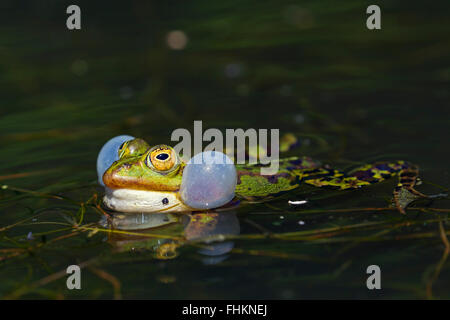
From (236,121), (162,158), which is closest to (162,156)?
(162,158)

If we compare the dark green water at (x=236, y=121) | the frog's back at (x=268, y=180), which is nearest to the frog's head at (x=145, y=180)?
the dark green water at (x=236, y=121)

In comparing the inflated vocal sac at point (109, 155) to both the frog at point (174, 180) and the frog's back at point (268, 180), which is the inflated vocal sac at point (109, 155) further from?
the frog's back at point (268, 180)

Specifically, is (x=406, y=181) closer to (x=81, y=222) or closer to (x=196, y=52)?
(x=81, y=222)

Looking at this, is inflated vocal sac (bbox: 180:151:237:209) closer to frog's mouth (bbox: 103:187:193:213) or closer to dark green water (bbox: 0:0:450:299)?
frog's mouth (bbox: 103:187:193:213)

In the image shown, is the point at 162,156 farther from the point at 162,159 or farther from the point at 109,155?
the point at 109,155

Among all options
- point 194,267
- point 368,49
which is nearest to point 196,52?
point 368,49
